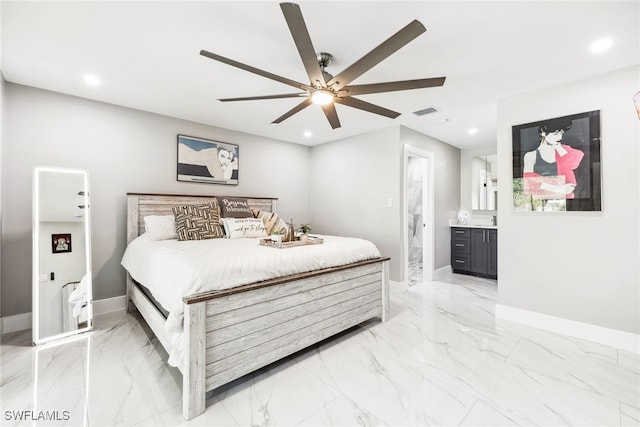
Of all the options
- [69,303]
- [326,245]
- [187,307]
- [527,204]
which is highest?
[527,204]

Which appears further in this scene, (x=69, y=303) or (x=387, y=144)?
(x=387, y=144)

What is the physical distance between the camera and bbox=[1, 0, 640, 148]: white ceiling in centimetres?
170

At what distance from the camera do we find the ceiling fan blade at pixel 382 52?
1.32 meters

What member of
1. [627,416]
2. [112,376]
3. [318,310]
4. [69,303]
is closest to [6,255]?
[69,303]

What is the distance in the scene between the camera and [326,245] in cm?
259

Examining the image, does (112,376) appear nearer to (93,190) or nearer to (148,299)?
(148,299)

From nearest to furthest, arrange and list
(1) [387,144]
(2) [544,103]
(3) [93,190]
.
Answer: (2) [544,103] < (3) [93,190] < (1) [387,144]

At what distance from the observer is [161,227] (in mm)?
3008

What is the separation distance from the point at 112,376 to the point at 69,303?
1187 mm

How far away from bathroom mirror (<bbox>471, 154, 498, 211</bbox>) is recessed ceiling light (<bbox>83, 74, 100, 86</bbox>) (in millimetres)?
5805

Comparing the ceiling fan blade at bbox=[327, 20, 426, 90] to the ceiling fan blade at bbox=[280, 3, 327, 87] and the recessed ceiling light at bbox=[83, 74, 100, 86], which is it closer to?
the ceiling fan blade at bbox=[280, 3, 327, 87]

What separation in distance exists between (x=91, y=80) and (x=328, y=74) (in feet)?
7.83

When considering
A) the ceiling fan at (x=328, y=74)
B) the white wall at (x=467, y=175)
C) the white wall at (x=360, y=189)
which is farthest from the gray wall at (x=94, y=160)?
the white wall at (x=467, y=175)

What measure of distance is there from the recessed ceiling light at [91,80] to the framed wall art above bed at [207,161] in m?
1.05
